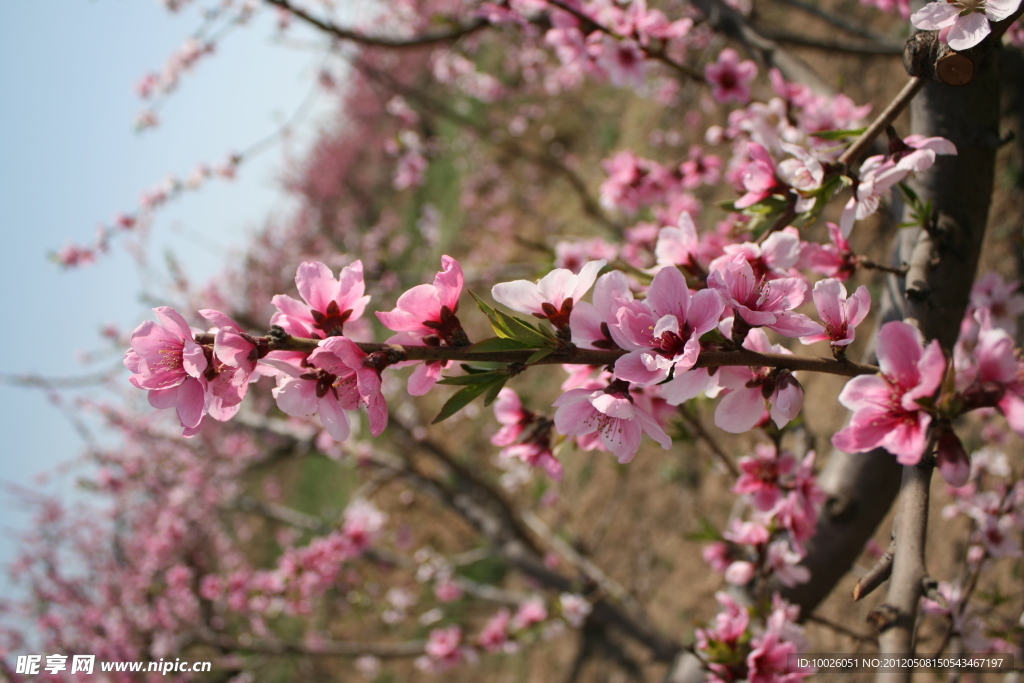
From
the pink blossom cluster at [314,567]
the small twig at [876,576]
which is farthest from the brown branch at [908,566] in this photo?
the pink blossom cluster at [314,567]

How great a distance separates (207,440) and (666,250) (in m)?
6.57

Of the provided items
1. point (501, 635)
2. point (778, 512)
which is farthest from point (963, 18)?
point (501, 635)

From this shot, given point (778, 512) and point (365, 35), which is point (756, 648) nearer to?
point (778, 512)

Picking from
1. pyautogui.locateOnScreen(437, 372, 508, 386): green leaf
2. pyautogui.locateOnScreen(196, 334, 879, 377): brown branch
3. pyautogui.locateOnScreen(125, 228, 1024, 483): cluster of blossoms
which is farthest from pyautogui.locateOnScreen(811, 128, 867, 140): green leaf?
pyautogui.locateOnScreen(437, 372, 508, 386): green leaf

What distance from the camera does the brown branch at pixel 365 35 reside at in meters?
2.21

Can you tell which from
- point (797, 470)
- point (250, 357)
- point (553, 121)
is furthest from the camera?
point (553, 121)

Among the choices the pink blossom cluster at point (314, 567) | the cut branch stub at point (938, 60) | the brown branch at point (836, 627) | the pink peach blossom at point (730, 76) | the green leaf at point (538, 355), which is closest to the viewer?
the green leaf at point (538, 355)

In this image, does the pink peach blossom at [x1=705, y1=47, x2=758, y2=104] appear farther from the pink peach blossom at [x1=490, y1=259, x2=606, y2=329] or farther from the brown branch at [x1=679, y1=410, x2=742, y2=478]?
the pink peach blossom at [x1=490, y1=259, x2=606, y2=329]

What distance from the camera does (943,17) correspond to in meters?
0.86

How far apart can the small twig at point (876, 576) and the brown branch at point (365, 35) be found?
2.46 metres

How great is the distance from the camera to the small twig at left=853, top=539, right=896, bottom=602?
2.52 feet

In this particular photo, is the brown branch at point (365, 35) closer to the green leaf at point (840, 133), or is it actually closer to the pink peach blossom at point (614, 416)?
the green leaf at point (840, 133)

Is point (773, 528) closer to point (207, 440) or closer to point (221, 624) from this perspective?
point (221, 624)

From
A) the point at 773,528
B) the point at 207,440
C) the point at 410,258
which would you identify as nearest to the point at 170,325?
the point at 773,528
